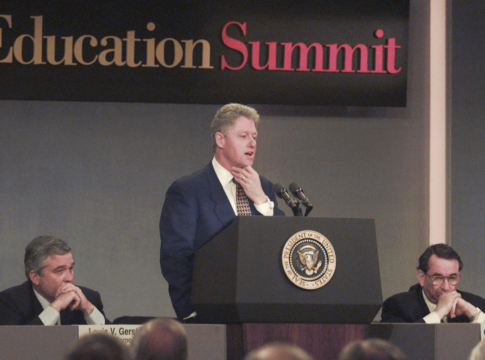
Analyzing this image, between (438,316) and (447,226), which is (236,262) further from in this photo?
(447,226)

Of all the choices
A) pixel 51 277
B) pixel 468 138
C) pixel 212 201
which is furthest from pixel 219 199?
pixel 468 138

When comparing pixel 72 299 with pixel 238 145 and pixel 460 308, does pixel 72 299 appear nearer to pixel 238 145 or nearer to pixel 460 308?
pixel 238 145

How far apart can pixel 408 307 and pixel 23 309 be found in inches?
64.7

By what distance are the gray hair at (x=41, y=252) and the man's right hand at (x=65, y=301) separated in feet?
1.04

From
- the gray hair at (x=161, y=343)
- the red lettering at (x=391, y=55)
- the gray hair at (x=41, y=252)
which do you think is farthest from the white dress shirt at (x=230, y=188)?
the red lettering at (x=391, y=55)

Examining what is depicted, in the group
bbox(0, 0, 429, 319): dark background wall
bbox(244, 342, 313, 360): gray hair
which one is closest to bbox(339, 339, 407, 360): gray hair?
bbox(244, 342, 313, 360): gray hair

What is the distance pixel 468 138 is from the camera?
16.2ft

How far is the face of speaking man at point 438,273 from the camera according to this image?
3498 millimetres

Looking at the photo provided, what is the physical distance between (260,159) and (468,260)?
4.70 ft

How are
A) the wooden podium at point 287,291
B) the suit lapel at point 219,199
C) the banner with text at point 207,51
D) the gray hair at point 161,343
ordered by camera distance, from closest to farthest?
the gray hair at point 161,343, the wooden podium at point 287,291, the suit lapel at point 219,199, the banner with text at point 207,51

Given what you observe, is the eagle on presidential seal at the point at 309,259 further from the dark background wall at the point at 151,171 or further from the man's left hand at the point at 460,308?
the dark background wall at the point at 151,171

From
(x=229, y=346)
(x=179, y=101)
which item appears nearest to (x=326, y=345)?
(x=229, y=346)

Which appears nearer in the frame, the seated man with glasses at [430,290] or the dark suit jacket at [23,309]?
the dark suit jacket at [23,309]

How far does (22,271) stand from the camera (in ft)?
16.1
